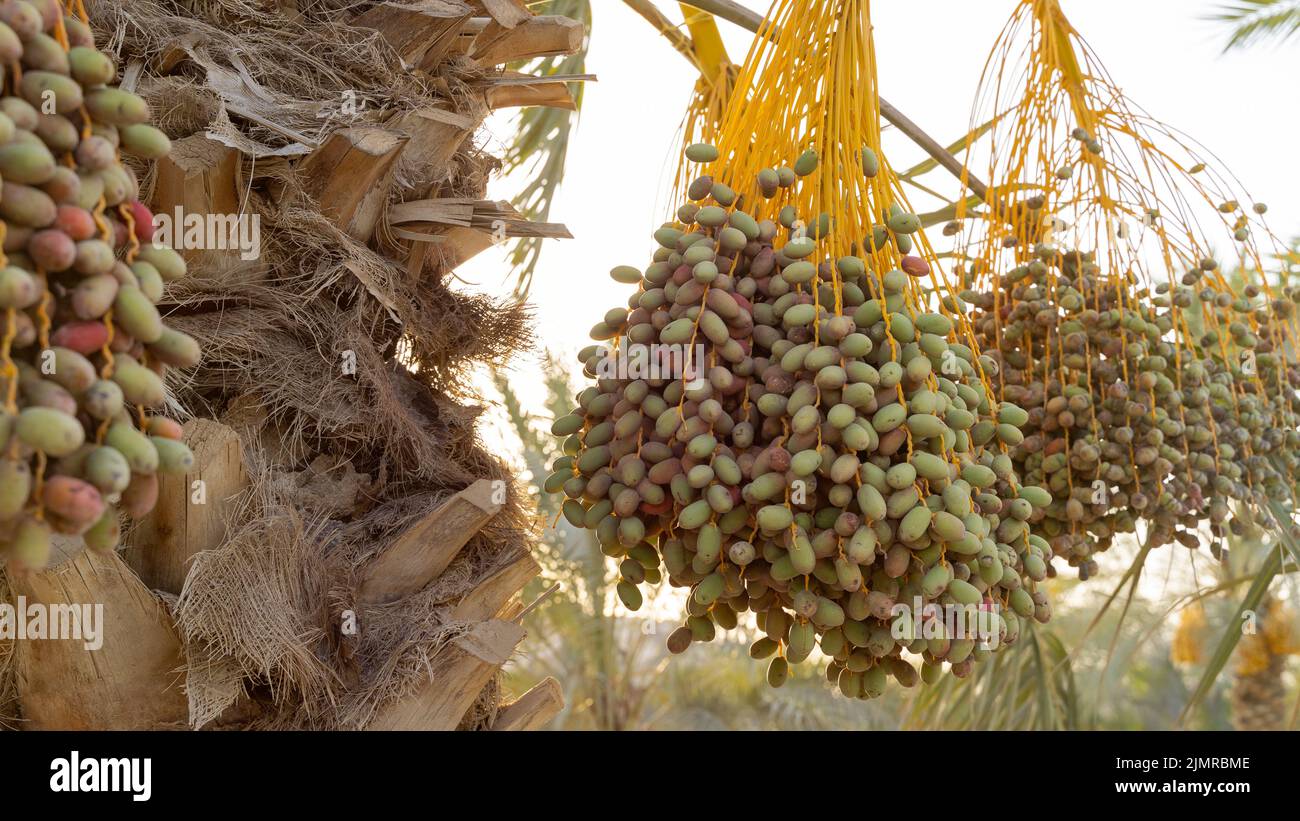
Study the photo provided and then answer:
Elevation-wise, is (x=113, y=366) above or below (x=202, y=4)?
below

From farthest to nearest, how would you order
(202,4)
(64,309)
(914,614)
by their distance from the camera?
(202,4), (914,614), (64,309)

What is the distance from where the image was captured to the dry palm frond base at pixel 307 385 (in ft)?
5.10

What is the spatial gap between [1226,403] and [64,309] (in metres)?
1.75

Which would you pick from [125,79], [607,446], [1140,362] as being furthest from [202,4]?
[1140,362]

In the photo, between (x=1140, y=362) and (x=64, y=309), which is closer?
(x=64, y=309)

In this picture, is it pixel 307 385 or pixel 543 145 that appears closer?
pixel 307 385

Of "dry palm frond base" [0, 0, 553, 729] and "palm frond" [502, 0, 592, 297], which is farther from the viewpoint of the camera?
"palm frond" [502, 0, 592, 297]

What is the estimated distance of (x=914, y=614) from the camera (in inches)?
52.1

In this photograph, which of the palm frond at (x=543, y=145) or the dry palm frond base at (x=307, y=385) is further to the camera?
the palm frond at (x=543, y=145)

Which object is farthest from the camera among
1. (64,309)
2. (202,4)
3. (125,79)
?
(202,4)

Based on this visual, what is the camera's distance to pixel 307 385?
1.71 meters

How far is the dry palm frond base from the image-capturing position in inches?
61.2
